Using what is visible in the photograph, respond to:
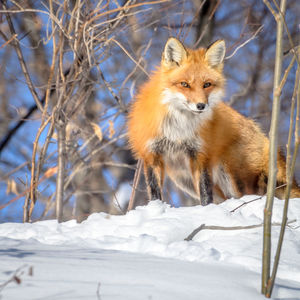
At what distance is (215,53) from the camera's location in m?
3.97

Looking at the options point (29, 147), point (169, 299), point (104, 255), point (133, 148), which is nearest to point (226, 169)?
point (133, 148)

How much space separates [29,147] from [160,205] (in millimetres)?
5252

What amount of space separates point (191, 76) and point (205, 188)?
3.38 feet

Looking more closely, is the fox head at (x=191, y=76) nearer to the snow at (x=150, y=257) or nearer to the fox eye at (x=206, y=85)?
the fox eye at (x=206, y=85)

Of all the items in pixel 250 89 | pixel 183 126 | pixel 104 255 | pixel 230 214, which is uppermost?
pixel 250 89

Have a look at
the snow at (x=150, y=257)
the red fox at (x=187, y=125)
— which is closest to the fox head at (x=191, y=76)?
the red fox at (x=187, y=125)

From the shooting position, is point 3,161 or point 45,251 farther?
point 3,161

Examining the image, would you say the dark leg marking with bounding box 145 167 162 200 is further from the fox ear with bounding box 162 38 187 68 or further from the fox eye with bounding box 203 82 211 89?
the fox ear with bounding box 162 38 187 68

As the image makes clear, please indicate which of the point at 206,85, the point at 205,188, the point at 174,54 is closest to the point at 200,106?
the point at 206,85

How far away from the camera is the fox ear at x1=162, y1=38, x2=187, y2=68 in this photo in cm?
382

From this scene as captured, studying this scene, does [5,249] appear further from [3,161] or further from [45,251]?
[3,161]

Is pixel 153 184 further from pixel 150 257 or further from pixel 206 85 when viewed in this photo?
pixel 150 257

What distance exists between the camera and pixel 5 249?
1971 mm

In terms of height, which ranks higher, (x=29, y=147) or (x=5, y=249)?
(x=29, y=147)
